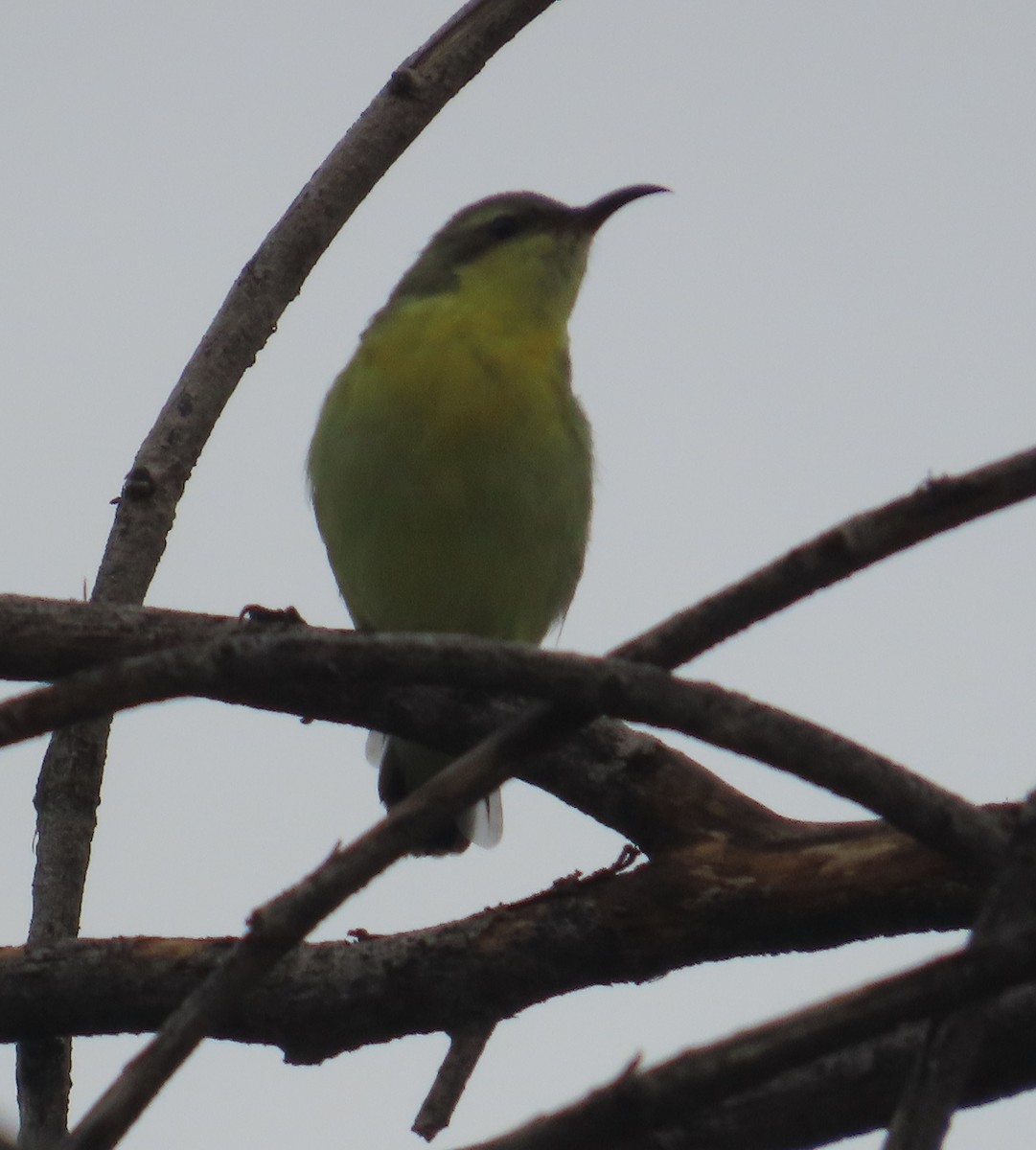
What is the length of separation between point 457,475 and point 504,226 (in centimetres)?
176

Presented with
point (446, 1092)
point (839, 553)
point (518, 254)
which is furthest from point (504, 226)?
point (839, 553)

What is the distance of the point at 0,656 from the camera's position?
12.1ft

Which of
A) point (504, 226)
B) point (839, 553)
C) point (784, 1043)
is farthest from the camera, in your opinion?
point (504, 226)

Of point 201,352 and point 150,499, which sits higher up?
point 201,352

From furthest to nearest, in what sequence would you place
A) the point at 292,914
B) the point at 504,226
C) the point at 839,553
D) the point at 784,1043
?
the point at 504,226, the point at 839,553, the point at 292,914, the point at 784,1043

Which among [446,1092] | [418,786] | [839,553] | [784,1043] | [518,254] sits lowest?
[784,1043]

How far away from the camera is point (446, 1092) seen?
11.9 ft

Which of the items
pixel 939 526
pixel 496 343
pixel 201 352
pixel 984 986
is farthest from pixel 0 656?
pixel 496 343

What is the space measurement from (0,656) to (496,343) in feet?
9.74

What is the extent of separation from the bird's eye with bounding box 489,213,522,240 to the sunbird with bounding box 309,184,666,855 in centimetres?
36

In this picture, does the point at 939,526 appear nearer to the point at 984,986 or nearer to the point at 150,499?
the point at 984,986

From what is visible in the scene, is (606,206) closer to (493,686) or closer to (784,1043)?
Result: (493,686)

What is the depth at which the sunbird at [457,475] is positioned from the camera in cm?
577

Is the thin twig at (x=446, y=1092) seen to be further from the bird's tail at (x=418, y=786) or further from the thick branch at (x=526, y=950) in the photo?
the bird's tail at (x=418, y=786)
